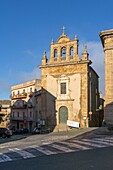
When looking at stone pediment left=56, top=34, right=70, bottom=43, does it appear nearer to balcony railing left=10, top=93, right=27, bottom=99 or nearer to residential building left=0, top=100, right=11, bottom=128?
residential building left=0, top=100, right=11, bottom=128

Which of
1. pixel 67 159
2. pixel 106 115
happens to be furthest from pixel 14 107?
pixel 67 159

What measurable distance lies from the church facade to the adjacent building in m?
11.6

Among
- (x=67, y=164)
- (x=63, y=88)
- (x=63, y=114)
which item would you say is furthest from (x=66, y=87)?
(x=67, y=164)

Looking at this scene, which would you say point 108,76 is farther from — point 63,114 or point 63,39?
point 63,39

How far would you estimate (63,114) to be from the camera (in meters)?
35.9

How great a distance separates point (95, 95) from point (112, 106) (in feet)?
46.8

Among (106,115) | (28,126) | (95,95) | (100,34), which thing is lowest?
(28,126)

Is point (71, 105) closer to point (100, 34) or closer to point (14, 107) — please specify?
point (100, 34)

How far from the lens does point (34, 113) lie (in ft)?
156

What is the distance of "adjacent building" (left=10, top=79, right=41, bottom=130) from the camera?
1961 inches

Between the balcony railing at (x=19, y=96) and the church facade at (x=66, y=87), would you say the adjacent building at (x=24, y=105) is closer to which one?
the balcony railing at (x=19, y=96)

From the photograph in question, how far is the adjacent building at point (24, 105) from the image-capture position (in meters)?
49.8

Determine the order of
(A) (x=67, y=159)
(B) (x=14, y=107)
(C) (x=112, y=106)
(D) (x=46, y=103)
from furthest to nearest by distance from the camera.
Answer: (B) (x=14, y=107) → (D) (x=46, y=103) → (C) (x=112, y=106) → (A) (x=67, y=159)

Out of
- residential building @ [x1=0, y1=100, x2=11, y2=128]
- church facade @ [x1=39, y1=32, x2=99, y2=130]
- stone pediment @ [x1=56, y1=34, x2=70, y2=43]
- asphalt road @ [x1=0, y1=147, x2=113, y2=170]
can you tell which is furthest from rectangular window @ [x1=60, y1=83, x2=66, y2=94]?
asphalt road @ [x1=0, y1=147, x2=113, y2=170]
